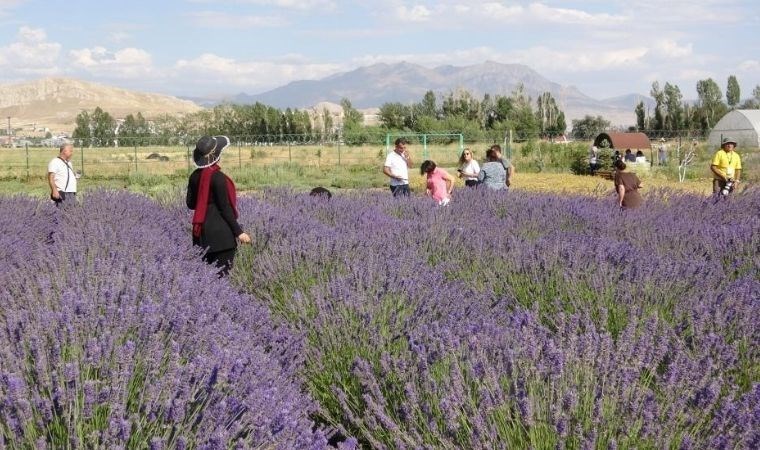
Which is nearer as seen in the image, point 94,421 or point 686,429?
point 94,421

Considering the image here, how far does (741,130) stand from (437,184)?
37480 millimetres

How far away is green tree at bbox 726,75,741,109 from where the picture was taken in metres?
90.4

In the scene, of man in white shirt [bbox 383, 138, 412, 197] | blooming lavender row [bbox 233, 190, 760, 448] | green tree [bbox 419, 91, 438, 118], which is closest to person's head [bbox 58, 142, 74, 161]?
blooming lavender row [bbox 233, 190, 760, 448]

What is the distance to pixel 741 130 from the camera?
43125 millimetres

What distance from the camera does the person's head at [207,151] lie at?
5.75 metres

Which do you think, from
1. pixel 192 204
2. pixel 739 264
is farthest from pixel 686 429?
pixel 192 204

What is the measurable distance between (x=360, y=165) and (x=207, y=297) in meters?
29.1

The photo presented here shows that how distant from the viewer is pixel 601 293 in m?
4.23

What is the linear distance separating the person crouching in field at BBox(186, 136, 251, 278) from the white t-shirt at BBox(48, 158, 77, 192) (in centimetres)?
459

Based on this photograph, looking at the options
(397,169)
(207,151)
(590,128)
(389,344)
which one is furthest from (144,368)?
(590,128)

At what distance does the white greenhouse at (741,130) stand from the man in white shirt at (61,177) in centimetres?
3804

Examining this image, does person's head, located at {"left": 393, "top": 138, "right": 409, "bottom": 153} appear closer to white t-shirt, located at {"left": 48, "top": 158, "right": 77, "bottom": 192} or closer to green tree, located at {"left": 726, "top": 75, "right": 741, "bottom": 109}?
white t-shirt, located at {"left": 48, "top": 158, "right": 77, "bottom": 192}

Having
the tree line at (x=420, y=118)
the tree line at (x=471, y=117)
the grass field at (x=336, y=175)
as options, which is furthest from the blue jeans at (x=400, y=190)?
the tree line at (x=471, y=117)

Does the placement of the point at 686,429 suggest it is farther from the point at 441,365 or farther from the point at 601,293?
the point at 601,293
